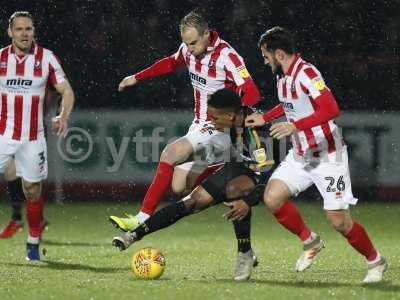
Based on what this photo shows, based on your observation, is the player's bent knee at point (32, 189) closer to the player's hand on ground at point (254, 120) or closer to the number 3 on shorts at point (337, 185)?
the player's hand on ground at point (254, 120)

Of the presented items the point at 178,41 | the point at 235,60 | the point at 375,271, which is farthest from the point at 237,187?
the point at 178,41

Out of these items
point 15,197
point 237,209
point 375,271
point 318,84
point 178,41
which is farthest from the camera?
point 178,41

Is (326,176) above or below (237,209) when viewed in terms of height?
above

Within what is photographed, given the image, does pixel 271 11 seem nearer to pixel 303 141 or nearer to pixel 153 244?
pixel 153 244

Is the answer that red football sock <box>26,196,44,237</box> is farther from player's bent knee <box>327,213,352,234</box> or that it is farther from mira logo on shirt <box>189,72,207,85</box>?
player's bent knee <box>327,213,352,234</box>

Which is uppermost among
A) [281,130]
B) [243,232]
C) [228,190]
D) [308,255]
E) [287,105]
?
[287,105]

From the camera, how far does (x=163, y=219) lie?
7605 mm

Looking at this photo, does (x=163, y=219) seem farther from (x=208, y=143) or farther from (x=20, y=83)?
(x=20, y=83)

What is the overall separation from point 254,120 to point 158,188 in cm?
120

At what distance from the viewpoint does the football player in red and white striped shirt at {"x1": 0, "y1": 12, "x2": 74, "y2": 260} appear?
344 inches

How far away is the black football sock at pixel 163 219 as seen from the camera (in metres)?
7.61

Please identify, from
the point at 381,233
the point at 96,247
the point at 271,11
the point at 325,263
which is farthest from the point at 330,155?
the point at 271,11

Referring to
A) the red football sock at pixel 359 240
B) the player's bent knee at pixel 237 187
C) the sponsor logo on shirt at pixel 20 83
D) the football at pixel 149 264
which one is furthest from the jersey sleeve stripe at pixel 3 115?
the red football sock at pixel 359 240

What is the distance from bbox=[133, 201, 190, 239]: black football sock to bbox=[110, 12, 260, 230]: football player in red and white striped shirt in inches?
19.5
